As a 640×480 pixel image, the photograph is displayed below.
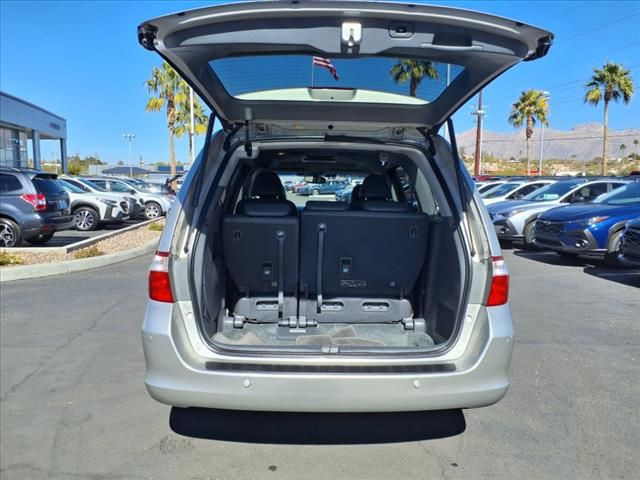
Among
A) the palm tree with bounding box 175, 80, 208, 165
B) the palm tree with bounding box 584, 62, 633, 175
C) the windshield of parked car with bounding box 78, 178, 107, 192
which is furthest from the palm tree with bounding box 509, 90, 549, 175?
the windshield of parked car with bounding box 78, 178, 107, 192

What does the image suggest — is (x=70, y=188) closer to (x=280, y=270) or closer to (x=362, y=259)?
(x=280, y=270)

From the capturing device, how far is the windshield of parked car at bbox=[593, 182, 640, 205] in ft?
32.1

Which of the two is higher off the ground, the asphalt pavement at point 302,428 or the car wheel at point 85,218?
the car wheel at point 85,218

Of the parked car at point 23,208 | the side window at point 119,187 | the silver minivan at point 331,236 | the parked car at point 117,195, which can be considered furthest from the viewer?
the side window at point 119,187

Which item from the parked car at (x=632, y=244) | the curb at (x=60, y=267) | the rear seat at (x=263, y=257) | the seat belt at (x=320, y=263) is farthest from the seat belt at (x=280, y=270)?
the parked car at (x=632, y=244)

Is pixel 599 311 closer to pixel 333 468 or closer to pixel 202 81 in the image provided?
pixel 333 468

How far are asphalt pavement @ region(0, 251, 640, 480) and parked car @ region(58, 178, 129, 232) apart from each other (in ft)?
33.3

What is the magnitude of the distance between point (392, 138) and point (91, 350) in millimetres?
3297

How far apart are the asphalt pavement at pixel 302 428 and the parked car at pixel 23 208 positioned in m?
5.74

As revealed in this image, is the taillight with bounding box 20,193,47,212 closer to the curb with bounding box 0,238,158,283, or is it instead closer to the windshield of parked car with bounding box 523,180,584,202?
the curb with bounding box 0,238,158,283

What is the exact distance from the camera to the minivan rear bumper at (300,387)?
2619 millimetres

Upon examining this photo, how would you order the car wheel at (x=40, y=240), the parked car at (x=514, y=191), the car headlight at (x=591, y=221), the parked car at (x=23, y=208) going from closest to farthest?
1. the car headlight at (x=591, y=221)
2. the parked car at (x=23, y=208)
3. the car wheel at (x=40, y=240)
4. the parked car at (x=514, y=191)

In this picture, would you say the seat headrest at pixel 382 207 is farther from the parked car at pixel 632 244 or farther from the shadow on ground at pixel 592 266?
the shadow on ground at pixel 592 266

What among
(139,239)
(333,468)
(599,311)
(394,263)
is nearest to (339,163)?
(394,263)
